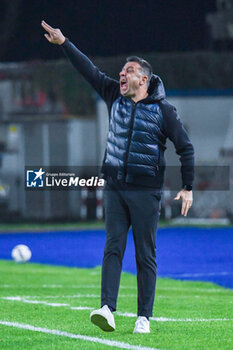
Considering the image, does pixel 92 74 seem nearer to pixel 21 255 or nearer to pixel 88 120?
pixel 21 255

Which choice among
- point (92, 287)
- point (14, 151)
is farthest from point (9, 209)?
point (92, 287)

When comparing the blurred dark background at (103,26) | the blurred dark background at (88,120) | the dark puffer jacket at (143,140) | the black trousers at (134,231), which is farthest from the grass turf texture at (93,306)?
the blurred dark background at (103,26)

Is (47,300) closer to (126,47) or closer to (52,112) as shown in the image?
(52,112)

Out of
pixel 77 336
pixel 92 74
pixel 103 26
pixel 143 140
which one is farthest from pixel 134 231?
pixel 103 26

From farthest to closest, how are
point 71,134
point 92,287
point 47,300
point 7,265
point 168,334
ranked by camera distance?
point 71,134
point 7,265
point 92,287
point 47,300
point 168,334

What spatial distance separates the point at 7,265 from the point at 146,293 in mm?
9027

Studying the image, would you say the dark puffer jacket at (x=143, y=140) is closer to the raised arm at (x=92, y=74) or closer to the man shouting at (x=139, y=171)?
the man shouting at (x=139, y=171)

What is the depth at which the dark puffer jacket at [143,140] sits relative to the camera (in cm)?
750

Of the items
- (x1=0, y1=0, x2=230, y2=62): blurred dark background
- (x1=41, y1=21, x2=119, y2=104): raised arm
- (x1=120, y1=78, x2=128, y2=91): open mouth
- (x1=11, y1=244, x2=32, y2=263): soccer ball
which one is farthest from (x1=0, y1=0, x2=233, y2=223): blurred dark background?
(x1=120, y1=78, x2=128, y2=91): open mouth

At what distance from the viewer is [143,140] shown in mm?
7508

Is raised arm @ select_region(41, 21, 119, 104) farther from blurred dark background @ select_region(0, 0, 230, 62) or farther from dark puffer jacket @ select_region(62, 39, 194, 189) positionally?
blurred dark background @ select_region(0, 0, 230, 62)

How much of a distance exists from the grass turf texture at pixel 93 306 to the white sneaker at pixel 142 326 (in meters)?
0.08

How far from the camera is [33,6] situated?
125ft

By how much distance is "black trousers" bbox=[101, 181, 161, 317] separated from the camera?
752 cm
